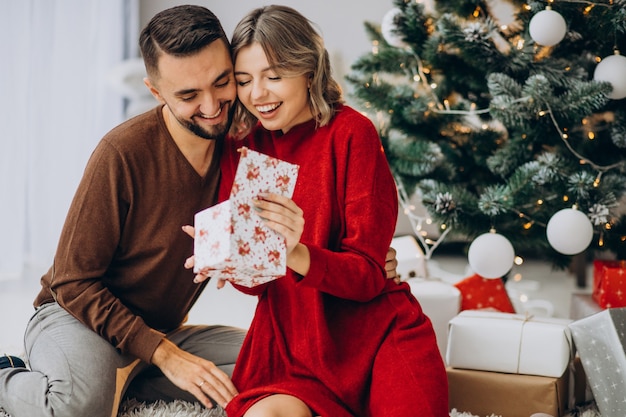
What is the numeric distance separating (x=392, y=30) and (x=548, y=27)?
1.76 feet

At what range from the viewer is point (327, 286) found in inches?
51.7

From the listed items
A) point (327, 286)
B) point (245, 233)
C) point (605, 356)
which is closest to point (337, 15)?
point (605, 356)

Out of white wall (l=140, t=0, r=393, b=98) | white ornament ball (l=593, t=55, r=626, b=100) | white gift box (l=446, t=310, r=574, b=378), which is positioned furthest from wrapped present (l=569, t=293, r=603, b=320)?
white wall (l=140, t=0, r=393, b=98)

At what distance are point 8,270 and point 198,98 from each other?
6.25ft

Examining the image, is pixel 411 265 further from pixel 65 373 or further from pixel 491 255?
pixel 65 373

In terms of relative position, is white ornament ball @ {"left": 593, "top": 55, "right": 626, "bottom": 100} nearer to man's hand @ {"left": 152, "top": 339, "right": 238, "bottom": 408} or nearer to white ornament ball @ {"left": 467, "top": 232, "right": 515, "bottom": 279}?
white ornament ball @ {"left": 467, "top": 232, "right": 515, "bottom": 279}

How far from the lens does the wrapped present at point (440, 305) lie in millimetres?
2141

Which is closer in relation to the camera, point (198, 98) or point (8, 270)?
point (198, 98)

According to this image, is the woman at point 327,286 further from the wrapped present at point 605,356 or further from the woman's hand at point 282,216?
the wrapped present at point 605,356

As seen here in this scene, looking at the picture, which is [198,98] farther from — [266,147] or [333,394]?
[333,394]

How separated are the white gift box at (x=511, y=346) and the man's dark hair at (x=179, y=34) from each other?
0.91 m

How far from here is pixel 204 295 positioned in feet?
10.1

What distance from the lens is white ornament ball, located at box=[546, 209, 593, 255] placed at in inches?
82.5

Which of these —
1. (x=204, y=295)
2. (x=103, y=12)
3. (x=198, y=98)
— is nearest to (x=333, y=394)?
(x=198, y=98)
